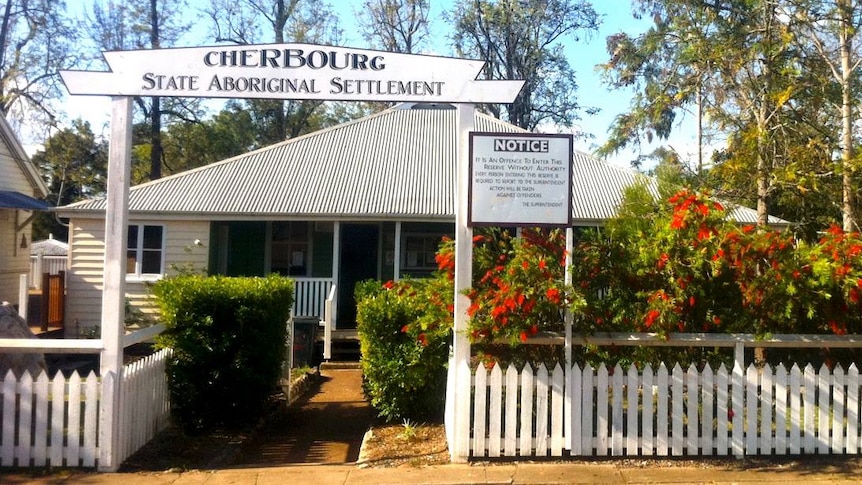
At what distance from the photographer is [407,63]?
7.26 m

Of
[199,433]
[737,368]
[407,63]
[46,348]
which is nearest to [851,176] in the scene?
[737,368]

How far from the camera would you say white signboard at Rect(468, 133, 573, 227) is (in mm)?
6949

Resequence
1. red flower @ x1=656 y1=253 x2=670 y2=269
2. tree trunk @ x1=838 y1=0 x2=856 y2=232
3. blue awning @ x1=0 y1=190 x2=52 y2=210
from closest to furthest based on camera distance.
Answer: red flower @ x1=656 y1=253 x2=670 y2=269 < tree trunk @ x1=838 y1=0 x2=856 y2=232 < blue awning @ x1=0 y1=190 x2=52 y2=210

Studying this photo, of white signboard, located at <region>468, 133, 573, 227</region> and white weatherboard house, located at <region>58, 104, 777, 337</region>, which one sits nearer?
white signboard, located at <region>468, 133, 573, 227</region>

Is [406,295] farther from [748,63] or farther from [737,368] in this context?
[748,63]

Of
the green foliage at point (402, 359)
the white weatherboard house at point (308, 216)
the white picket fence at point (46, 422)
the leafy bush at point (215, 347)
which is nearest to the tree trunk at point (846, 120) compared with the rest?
the white weatherboard house at point (308, 216)

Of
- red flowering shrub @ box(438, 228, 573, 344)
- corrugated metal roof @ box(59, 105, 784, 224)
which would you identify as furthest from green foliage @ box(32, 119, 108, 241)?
red flowering shrub @ box(438, 228, 573, 344)

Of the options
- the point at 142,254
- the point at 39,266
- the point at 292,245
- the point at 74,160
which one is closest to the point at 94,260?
the point at 142,254

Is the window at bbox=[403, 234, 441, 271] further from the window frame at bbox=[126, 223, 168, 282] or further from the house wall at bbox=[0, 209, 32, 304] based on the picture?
the house wall at bbox=[0, 209, 32, 304]

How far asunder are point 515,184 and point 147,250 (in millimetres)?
12372

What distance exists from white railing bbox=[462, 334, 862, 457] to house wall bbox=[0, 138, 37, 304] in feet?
55.9

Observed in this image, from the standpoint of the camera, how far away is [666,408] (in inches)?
280

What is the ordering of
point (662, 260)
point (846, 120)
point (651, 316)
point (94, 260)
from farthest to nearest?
point (94, 260) → point (846, 120) → point (662, 260) → point (651, 316)

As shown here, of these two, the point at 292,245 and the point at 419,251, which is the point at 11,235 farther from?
the point at 419,251
